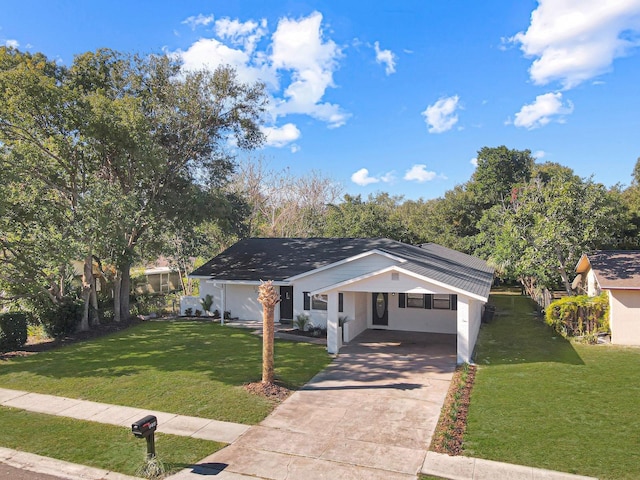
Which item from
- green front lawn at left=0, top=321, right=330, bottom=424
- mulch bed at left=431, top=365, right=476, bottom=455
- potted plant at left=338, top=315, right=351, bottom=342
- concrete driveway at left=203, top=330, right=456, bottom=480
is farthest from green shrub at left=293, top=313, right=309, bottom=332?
mulch bed at left=431, top=365, right=476, bottom=455

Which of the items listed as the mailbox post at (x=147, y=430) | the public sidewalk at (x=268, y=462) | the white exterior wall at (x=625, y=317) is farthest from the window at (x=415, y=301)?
the mailbox post at (x=147, y=430)

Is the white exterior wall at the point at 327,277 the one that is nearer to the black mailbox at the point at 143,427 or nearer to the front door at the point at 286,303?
the front door at the point at 286,303

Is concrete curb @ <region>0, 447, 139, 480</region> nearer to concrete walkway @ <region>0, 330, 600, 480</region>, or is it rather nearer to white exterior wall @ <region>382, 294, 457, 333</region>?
concrete walkway @ <region>0, 330, 600, 480</region>

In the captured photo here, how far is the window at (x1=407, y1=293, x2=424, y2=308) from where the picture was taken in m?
18.0

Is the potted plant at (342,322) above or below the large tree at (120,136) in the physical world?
below

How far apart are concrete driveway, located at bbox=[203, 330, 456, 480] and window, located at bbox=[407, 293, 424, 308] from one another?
4058mm

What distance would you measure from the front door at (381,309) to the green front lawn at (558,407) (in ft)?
14.4

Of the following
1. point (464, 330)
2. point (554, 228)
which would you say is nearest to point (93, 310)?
point (464, 330)

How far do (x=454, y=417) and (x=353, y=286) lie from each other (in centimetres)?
608

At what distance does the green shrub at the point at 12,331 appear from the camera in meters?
15.2

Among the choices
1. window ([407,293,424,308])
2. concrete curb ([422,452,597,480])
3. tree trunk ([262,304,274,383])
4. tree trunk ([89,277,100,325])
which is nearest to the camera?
concrete curb ([422,452,597,480])

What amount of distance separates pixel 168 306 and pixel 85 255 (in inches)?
356

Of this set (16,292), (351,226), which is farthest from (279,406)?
(351,226)

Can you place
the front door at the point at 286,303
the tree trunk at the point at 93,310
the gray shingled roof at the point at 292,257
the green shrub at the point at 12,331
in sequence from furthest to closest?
1. the front door at the point at 286,303
2. the gray shingled roof at the point at 292,257
3. the tree trunk at the point at 93,310
4. the green shrub at the point at 12,331
